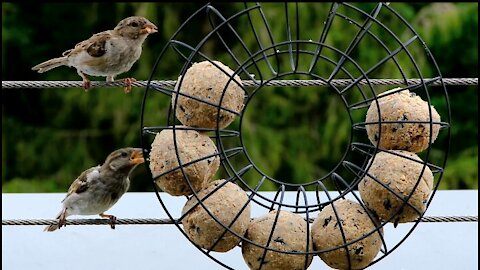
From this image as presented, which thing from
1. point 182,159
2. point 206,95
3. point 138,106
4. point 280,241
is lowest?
point 138,106

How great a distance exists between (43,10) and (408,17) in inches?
77.1

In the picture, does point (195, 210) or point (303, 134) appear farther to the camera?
point (303, 134)

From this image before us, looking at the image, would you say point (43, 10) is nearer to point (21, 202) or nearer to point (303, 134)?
point (303, 134)

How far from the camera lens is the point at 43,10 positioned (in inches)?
195

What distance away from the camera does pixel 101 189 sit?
2.01m

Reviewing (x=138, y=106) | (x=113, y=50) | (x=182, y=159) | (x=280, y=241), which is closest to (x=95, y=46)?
(x=113, y=50)

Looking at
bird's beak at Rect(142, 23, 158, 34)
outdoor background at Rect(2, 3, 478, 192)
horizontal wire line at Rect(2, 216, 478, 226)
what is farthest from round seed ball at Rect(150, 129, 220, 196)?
outdoor background at Rect(2, 3, 478, 192)

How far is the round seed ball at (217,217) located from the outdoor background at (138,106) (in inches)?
112

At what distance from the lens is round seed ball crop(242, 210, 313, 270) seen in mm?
1632

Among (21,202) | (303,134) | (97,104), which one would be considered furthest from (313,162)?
(21,202)

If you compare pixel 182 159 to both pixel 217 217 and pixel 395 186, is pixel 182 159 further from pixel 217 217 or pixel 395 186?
pixel 395 186

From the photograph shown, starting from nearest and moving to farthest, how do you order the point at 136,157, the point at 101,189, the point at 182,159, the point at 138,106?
1. the point at 182,159
2. the point at 136,157
3. the point at 101,189
4. the point at 138,106

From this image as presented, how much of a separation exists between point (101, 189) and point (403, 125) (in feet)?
2.35

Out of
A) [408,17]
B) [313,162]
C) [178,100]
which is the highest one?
[408,17]
